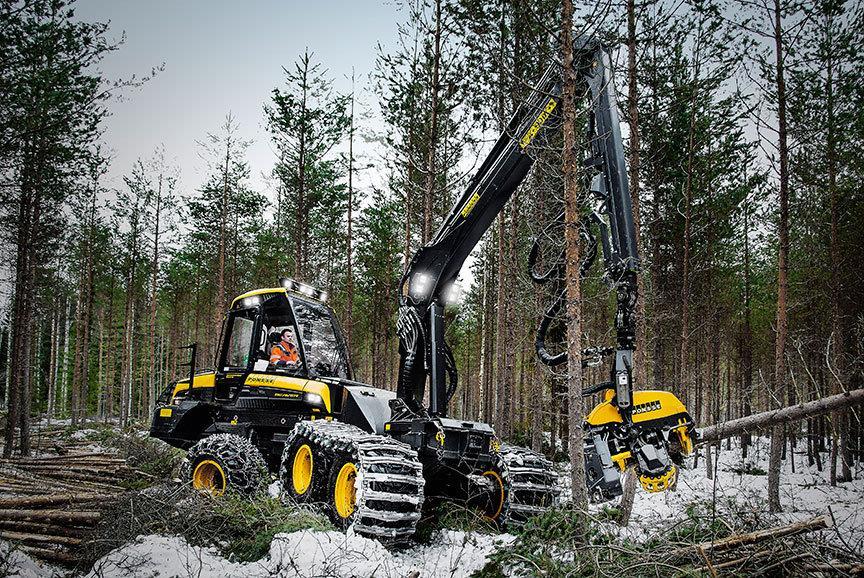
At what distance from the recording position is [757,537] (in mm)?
3625

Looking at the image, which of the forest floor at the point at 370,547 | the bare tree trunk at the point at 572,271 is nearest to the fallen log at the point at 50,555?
the forest floor at the point at 370,547

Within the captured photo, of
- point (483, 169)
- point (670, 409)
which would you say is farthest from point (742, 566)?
point (483, 169)

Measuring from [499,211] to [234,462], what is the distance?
489 cm

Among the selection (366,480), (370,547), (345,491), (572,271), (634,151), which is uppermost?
(634,151)

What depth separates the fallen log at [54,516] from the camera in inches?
256

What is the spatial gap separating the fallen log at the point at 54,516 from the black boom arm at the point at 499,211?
3.92m

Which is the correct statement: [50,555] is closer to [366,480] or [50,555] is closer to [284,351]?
[366,480]

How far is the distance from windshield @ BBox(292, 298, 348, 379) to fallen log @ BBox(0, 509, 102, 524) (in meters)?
3.15

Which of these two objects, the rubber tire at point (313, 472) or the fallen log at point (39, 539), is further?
the rubber tire at point (313, 472)

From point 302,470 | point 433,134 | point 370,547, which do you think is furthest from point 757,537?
point 433,134

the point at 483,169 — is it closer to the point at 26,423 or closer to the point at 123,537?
the point at 123,537

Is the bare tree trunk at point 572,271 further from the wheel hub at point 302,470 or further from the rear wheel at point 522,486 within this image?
the wheel hub at point 302,470

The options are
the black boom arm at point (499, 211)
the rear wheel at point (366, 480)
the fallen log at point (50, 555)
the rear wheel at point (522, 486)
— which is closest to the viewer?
the black boom arm at point (499, 211)

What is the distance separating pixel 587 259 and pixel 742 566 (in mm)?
3181
